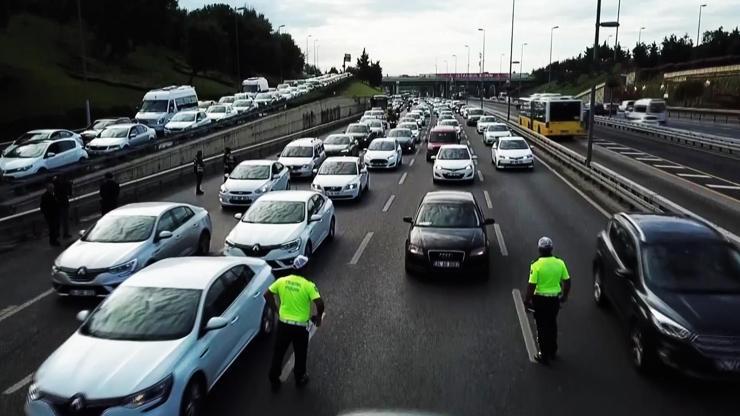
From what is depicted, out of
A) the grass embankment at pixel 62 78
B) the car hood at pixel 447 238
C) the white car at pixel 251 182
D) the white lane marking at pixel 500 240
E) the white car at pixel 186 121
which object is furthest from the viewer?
the grass embankment at pixel 62 78

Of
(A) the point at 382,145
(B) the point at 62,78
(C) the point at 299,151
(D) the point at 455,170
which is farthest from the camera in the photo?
(B) the point at 62,78

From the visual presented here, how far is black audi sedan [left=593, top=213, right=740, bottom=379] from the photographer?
6949 mm

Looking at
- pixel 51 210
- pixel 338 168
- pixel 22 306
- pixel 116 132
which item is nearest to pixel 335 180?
pixel 338 168

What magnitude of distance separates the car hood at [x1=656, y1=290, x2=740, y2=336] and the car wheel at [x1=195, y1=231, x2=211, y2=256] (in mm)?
9720

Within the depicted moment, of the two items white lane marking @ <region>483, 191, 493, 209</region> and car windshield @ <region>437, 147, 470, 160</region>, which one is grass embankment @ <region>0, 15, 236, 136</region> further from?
white lane marking @ <region>483, 191, 493, 209</region>

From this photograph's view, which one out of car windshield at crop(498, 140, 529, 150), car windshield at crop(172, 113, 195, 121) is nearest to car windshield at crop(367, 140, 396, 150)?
car windshield at crop(498, 140, 529, 150)

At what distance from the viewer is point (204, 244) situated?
1391cm

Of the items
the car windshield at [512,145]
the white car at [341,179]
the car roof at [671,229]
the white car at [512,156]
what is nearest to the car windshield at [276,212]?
the white car at [341,179]

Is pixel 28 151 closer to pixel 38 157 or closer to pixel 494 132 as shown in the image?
pixel 38 157

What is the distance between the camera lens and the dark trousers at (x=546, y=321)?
8000 mm

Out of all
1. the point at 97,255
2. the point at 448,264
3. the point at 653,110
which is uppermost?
the point at 653,110

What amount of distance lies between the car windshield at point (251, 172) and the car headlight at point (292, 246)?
335 inches

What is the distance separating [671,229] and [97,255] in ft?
32.5

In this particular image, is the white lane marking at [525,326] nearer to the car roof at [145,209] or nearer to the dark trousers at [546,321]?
the dark trousers at [546,321]
